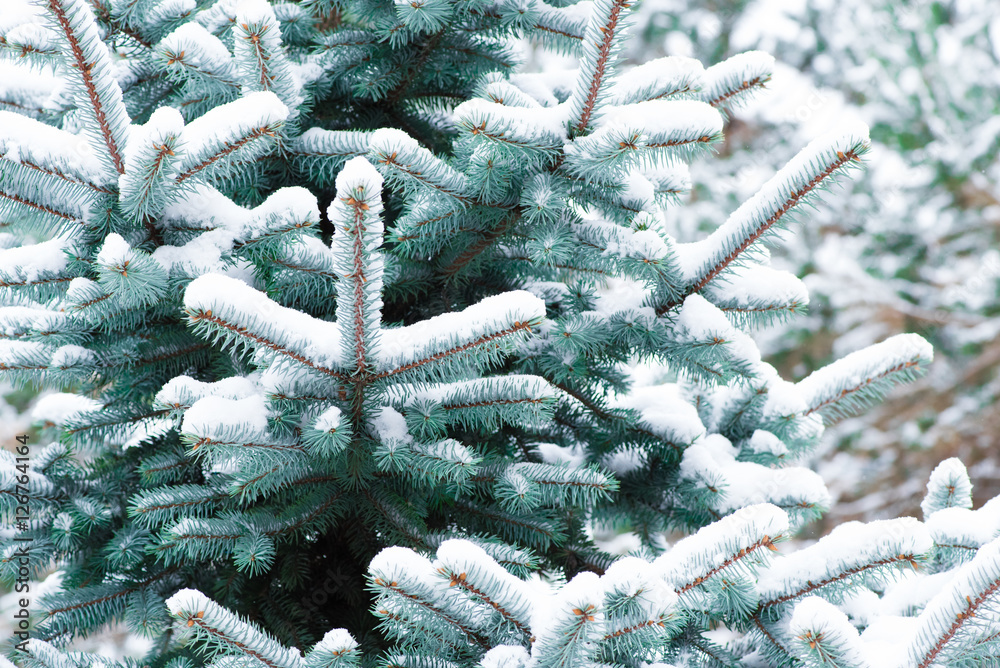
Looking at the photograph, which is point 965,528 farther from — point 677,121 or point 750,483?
point 677,121

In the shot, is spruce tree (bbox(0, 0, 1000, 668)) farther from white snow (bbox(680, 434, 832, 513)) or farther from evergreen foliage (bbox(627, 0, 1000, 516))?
evergreen foliage (bbox(627, 0, 1000, 516))

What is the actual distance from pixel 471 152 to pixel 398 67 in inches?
23.8

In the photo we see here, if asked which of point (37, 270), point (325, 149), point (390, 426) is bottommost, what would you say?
point (390, 426)

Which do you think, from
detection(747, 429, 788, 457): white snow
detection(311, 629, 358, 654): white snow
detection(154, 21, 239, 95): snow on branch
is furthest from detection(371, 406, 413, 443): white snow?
detection(747, 429, 788, 457): white snow

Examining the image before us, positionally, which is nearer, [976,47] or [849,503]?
[976,47]

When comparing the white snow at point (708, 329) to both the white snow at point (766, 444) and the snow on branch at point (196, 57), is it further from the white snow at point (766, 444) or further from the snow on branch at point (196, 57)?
the snow on branch at point (196, 57)

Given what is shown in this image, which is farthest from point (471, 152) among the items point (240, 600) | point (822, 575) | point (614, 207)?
point (240, 600)

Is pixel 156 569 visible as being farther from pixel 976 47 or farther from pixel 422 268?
pixel 976 47

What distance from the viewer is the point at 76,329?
1.51 meters

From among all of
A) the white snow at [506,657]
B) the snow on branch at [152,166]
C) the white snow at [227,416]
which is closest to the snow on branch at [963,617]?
the white snow at [506,657]

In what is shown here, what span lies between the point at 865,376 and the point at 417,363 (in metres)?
1.22

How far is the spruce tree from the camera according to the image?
44.8 inches

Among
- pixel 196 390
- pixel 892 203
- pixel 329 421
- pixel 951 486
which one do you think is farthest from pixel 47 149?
pixel 892 203

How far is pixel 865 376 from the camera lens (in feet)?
5.72
